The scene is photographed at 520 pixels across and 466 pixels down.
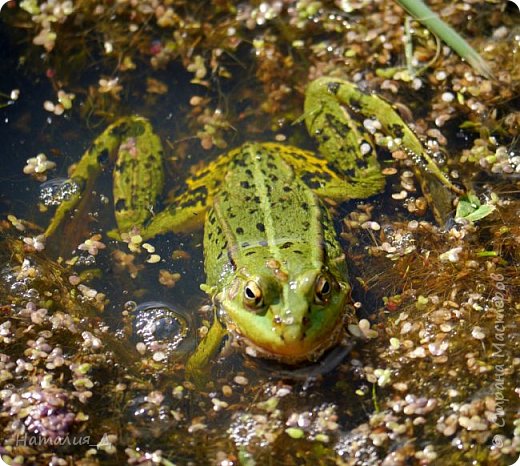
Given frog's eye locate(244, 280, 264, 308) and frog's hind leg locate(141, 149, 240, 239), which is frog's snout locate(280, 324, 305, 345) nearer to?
frog's eye locate(244, 280, 264, 308)

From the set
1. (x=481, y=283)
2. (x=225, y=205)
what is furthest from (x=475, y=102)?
(x=225, y=205)

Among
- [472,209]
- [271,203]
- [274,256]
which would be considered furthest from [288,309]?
[472,209]

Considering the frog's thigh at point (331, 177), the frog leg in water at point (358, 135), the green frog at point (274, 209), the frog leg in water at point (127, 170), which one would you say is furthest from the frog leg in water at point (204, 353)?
the frog leg in water at point (358, 135)

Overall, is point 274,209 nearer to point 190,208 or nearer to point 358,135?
point 190,208

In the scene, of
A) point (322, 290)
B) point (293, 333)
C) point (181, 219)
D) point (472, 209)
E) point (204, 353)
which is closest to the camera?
point (293, 333)

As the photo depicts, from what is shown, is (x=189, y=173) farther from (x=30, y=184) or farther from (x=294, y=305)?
(x=294, y=305)
